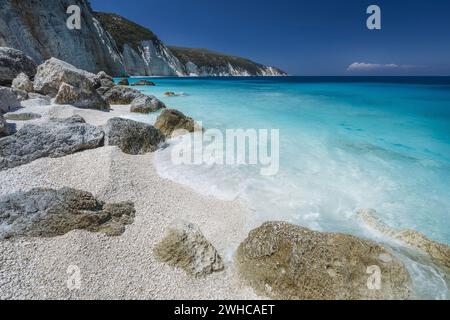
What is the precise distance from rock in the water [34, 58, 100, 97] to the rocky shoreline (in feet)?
25.4

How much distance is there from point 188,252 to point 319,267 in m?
1.87

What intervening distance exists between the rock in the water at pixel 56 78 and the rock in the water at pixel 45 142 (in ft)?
21.5

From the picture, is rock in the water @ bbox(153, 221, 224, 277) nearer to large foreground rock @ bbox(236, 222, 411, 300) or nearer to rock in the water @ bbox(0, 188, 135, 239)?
large foreground rock @ bbox(236, 222, 411, 300)

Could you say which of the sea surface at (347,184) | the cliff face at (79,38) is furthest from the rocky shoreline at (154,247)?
the cliff face at (79,38)

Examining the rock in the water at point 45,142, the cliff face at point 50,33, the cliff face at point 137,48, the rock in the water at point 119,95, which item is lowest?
the rock in the water at point 45,142

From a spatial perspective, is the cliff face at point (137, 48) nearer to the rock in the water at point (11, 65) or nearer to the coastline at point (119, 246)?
the rock in the water at point (11, 65)

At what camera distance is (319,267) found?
3.44 metres

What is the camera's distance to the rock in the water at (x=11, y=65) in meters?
14.1

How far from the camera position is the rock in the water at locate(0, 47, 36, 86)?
14102 millimetres

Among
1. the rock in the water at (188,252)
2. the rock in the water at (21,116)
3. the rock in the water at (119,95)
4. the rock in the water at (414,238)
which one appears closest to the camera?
the rock in the water at (188,252)

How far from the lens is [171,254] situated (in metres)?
3.68

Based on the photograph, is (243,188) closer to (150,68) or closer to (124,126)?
(124,126)

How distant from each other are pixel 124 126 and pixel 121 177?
240 cm
